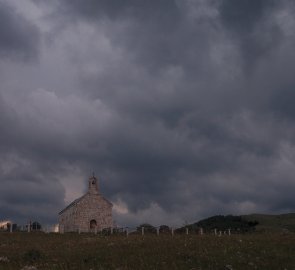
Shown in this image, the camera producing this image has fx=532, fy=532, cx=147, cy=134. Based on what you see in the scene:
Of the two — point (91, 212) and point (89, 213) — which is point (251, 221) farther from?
point (89, 213)

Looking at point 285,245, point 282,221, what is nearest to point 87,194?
point 282,221

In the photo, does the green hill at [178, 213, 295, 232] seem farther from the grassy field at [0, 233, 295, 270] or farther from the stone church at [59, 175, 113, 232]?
the grassy field at [0, 233, 295, 270]

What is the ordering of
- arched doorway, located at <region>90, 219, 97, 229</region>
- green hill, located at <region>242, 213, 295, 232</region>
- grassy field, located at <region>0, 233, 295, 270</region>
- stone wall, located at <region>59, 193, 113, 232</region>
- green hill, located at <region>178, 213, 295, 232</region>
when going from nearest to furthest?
grassy field, located at <region>0, 233, 295, 270</region> < stone wall, located at <region>59, 193, 113, 232</region> < arched doorway, located at <region>90, 219, 97, 229</region> < green hill, located at <region>178, 213, 295, 232</region> < green hill, located at <region>242, 213, 295, 232</region>

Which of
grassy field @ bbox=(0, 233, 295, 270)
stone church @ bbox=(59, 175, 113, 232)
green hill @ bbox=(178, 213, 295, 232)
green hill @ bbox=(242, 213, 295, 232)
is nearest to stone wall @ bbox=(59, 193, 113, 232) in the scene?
stone church @ bbox=(59, 175, 113, 232)

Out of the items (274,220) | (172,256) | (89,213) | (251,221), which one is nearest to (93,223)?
(89,213)

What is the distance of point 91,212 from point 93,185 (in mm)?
4540

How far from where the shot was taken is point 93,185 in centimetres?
A: 9006

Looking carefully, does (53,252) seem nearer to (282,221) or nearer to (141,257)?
(141,257)

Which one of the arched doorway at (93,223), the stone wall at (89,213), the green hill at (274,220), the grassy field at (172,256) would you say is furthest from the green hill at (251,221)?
the grassy field at (172,256)

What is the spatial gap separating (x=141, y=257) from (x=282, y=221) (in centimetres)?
8182

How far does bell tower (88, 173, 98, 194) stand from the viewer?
89750mm

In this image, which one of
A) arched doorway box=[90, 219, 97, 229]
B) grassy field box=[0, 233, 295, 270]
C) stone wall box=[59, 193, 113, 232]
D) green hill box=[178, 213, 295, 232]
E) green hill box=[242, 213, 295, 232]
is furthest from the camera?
green hill box=[242, 213, 295, 232]

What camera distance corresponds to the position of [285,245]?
3997cm

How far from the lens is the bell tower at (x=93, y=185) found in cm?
8975
